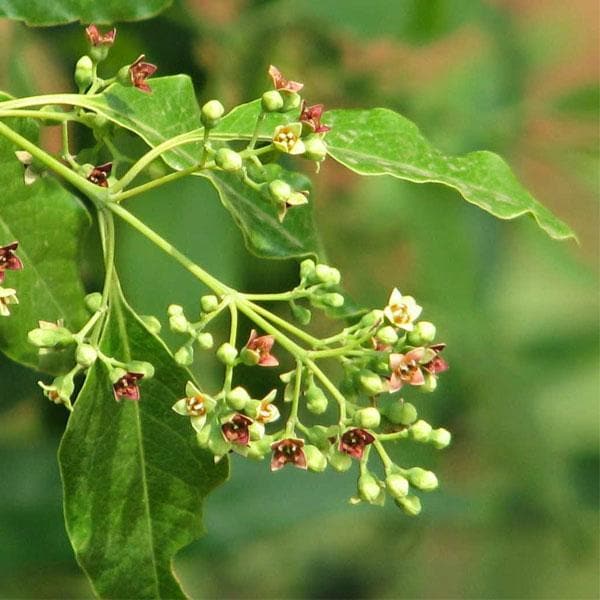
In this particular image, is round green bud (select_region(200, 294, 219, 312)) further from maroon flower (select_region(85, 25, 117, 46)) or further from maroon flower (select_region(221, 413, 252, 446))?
maroon flower (select_region(85, 25, 117, 46))

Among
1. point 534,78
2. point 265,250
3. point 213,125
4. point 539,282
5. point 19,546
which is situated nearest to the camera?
point 213,125

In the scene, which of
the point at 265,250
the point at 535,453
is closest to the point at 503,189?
the point at 265,250

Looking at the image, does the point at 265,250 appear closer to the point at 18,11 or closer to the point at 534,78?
the point at 18,11

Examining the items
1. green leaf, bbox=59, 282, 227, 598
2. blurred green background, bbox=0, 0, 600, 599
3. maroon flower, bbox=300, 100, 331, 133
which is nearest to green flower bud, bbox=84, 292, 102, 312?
green leaf, bbox=59, 282, 227, 598

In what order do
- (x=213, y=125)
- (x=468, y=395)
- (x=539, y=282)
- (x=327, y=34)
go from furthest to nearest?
(x=539, y=282), (x=468, y=395), (x=327, y=34), (x=213, y=125)

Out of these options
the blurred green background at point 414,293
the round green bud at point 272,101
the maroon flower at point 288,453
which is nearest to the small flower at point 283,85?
the round green bud at point 272,101

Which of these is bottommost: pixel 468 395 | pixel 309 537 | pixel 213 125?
pixel 309 537
